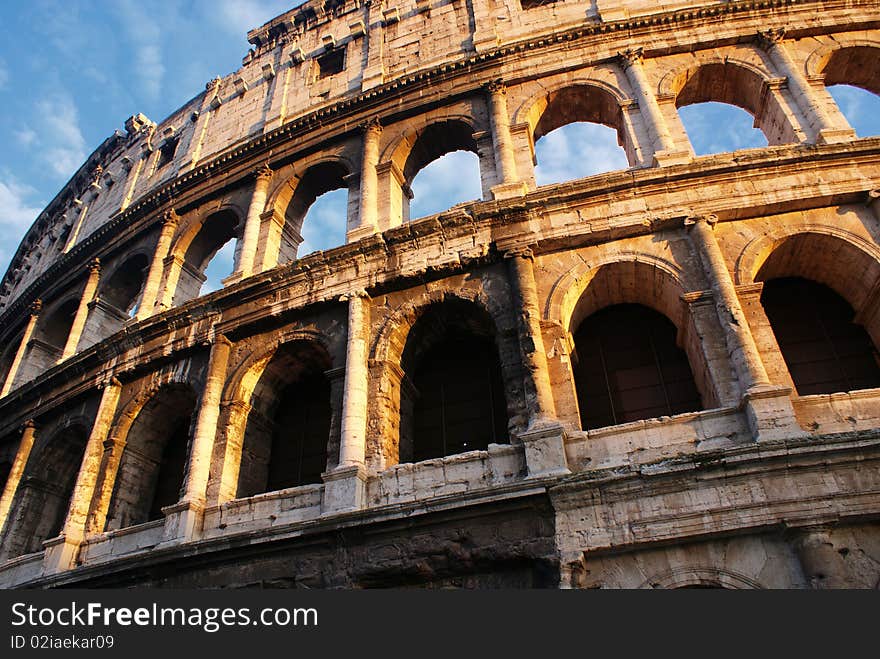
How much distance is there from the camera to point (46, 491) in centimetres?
1151

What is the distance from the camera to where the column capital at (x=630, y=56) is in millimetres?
11250

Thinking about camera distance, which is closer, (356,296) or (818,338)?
(818,338)

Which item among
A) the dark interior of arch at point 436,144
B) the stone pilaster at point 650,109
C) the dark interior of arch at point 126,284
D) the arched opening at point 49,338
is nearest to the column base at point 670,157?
the stone pilaster at point 650,109

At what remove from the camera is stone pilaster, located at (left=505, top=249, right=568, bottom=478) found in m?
7.16

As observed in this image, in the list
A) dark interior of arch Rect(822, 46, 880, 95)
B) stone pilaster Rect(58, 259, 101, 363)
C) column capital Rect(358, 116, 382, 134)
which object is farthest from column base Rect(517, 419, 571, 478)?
stone pilaster Rect(58, 259, 101, 363)

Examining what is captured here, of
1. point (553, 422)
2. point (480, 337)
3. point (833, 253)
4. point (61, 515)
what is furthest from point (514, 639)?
point (61, 515)

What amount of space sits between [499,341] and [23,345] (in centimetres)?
1213

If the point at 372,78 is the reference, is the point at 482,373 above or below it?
below

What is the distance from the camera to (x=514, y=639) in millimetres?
5449

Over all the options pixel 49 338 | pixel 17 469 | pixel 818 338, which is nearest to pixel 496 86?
pixel 818 338

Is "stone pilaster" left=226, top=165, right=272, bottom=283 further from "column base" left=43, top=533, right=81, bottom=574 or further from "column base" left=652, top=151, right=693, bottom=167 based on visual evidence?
"column base" left=652, top=151, right=693, bottom=167

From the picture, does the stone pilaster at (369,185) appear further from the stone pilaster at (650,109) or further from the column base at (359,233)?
the stone pilaster at (650,109)

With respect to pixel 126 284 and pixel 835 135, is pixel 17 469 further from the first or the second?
pixel 835 135

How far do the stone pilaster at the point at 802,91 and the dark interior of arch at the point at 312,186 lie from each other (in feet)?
24.9
